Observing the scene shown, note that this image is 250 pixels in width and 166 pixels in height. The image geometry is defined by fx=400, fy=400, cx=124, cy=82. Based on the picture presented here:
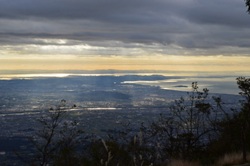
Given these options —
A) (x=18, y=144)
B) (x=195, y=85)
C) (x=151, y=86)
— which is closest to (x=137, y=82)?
(x=151, y=86)

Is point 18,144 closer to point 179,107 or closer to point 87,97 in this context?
point 179,107

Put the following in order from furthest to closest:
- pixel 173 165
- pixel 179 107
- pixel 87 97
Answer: pixel 87 97
pixel 179 107
pixel 173 165

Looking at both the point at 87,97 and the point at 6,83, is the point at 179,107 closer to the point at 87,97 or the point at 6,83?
the point at 87,97

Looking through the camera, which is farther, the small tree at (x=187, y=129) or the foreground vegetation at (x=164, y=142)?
the small tree at (x=187, y=129)

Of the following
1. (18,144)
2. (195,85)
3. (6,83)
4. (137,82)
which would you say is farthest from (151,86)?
(195,85)

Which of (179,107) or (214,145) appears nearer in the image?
(214,145)

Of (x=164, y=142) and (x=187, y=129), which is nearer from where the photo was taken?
(x=187, y=129)

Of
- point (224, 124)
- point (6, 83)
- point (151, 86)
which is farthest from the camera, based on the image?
point (6, 83)

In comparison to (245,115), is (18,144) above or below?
below

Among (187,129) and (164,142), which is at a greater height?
(187,129)

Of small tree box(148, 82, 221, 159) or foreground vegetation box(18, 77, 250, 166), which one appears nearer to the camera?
foreground vegetation box(18, 77, 250, 166)
